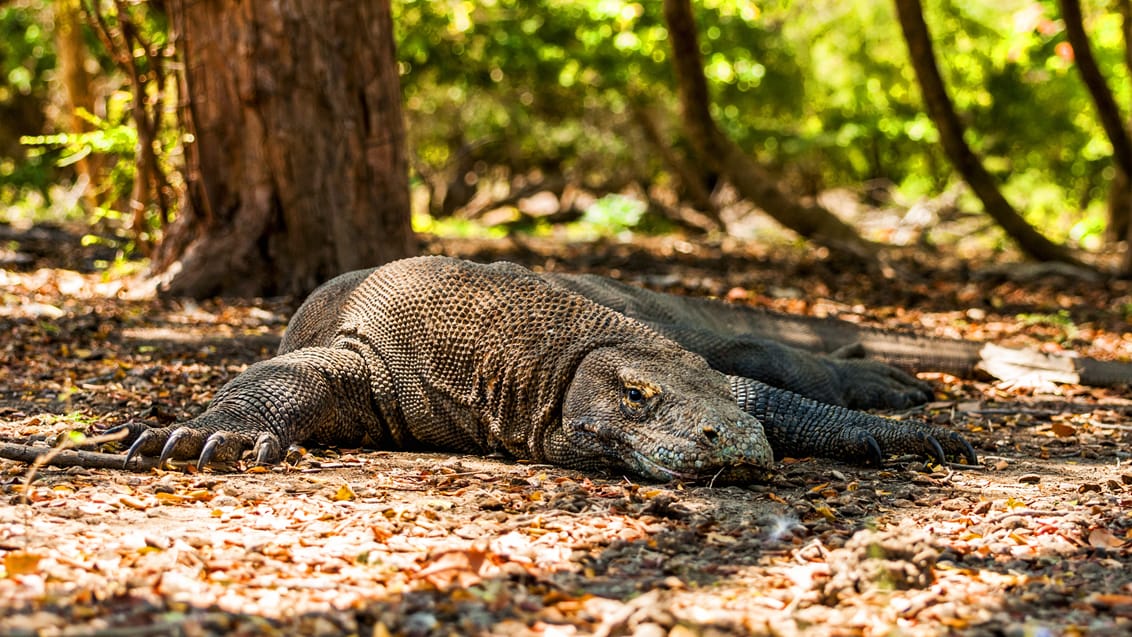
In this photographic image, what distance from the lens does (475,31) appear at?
1357 cm

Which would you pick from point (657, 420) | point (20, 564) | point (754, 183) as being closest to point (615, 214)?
point (754, 183)

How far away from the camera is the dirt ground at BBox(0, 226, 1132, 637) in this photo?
2.42m

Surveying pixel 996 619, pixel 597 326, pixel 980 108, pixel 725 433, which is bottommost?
pixel 996 619

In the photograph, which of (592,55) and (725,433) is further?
(592,55)

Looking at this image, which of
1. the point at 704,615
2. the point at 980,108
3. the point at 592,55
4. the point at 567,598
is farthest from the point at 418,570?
the point at 980,108

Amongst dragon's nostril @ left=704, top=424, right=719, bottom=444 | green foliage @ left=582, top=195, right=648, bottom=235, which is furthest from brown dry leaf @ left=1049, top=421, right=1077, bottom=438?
green foliage @ left=582, top=195, right=648, bottom=235

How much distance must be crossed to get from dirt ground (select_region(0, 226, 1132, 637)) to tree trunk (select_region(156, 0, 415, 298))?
2218 millimetres

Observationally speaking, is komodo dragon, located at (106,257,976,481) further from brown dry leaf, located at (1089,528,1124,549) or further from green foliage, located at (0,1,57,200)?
green foliage, located at (0,1,57,200)

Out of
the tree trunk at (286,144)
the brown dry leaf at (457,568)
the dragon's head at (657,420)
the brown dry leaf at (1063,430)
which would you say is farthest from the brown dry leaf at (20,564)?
the tree trunk at (286,144)

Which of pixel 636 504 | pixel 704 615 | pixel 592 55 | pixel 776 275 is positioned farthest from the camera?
pixel 592 55

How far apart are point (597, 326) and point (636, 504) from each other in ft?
2.85

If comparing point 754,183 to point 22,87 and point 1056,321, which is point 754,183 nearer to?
point 1056,321

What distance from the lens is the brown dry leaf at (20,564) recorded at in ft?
8.11

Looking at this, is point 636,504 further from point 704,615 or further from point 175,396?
point 175,396
